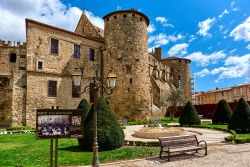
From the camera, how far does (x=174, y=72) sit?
166ft

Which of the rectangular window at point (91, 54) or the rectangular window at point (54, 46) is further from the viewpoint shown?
the rectangular window at point (91, 54)

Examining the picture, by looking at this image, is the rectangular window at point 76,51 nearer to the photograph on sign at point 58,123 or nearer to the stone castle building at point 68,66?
the stone castle building at point 68,66

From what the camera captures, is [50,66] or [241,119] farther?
[50,66]

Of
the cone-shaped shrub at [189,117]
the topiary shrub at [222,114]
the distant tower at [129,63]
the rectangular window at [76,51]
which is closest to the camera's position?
the cone-shaped shrub at [189,117]

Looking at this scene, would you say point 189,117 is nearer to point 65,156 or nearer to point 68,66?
point 68,66

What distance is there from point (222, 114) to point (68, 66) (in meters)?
17.8

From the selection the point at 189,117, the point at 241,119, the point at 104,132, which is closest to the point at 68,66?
the point at 189,117

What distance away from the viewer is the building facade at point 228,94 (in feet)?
207

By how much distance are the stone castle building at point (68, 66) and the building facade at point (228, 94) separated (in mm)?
42143

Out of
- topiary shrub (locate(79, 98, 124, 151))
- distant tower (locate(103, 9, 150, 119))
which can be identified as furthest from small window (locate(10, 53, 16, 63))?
topiary shrub (locate(79, 98, 124, 151))

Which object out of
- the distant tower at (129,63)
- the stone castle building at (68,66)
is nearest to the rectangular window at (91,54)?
the stone castle building at (68,66)

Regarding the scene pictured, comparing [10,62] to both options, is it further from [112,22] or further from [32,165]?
[32,165]

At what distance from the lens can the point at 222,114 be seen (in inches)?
917

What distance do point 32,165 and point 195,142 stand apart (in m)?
6.22
